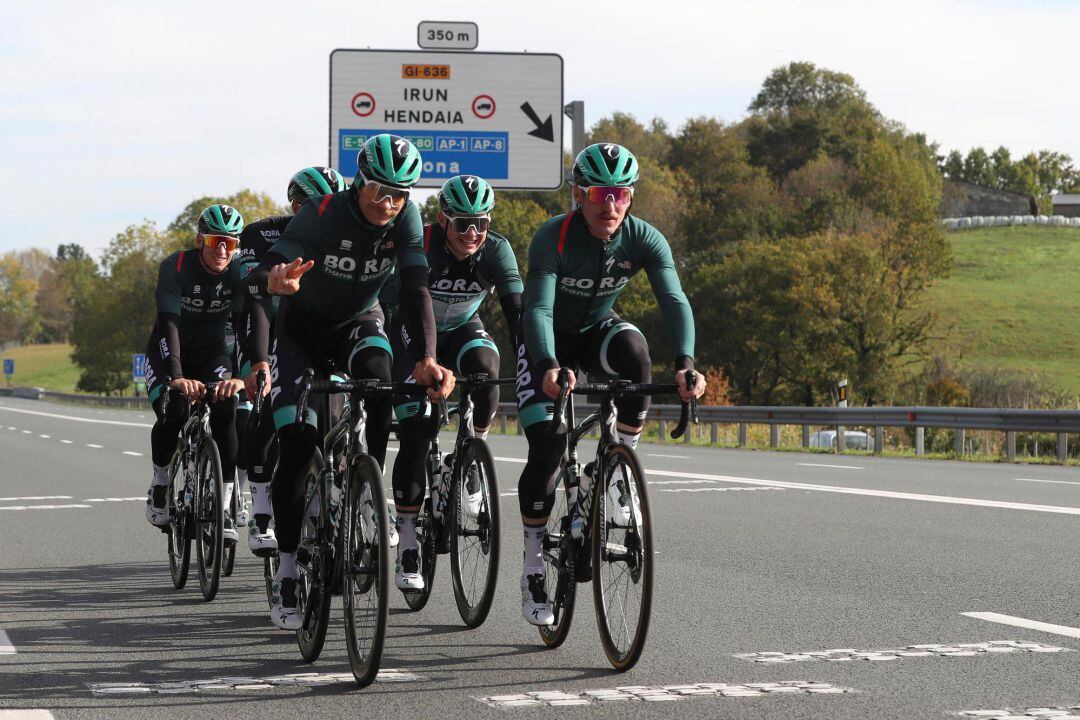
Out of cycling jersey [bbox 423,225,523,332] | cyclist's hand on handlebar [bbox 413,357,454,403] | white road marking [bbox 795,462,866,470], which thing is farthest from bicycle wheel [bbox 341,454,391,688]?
white road marking [bbox 795,462,866,470]

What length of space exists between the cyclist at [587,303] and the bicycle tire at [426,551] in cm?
90

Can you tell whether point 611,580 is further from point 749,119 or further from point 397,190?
point 749,119

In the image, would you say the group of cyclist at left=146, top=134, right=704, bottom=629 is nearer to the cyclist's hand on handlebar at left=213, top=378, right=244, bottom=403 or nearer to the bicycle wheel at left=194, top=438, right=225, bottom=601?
the bicycle wheel at left=194, top=438, right=225, bottom=601

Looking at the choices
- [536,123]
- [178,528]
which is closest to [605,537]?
[178,528]

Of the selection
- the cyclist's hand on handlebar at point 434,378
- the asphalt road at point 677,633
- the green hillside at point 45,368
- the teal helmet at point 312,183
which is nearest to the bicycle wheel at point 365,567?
the asphalt road at point 677,633

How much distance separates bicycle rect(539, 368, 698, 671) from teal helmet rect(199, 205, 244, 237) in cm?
323

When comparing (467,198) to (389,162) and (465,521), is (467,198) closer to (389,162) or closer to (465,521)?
(389,162)

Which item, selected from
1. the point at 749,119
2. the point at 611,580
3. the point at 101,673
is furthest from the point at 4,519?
Result: the point at 749,119

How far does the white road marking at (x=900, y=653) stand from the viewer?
19.4 ft

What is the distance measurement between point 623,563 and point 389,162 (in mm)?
1877

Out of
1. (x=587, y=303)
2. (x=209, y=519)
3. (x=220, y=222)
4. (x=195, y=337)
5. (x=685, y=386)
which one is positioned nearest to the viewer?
(x=685, y=386)

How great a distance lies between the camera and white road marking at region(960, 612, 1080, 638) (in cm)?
644

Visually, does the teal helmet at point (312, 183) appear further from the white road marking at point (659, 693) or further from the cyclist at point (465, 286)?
the white road marking at point (659, 693)

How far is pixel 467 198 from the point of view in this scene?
718 cm
